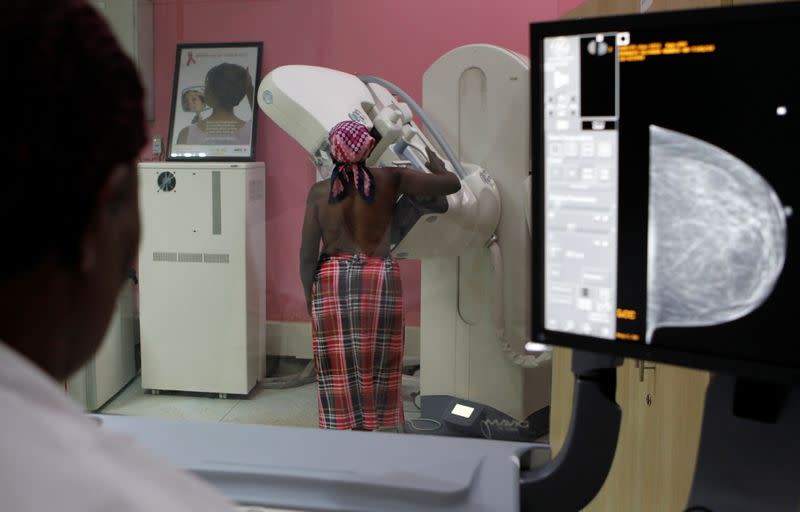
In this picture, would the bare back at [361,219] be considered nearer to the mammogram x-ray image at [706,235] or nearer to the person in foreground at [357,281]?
the person in foreground at [357,281]

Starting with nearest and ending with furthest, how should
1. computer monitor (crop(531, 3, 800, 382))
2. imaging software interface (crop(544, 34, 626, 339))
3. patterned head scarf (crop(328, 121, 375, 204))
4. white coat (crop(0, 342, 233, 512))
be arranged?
1. white coat (crop(0, 342, 233, 512))
2. computer monitor (crop(531, 3, 800, 382))
3. imaging software interface (crop(544, 34, 626, 339))
4. patterned head scarf (crop(328, 121, 375, 204))

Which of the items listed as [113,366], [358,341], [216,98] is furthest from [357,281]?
[113,366]

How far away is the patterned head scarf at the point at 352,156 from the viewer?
2.31 metres

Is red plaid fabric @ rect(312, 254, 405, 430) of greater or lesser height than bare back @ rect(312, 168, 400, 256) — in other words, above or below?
below

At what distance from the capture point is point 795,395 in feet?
2.32

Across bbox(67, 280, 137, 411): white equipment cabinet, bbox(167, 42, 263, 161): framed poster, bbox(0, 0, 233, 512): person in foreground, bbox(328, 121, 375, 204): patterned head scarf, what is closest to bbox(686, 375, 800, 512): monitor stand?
bbox(0, 0, 233, 512): person in foreground

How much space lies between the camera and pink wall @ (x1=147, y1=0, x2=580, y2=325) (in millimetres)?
2467

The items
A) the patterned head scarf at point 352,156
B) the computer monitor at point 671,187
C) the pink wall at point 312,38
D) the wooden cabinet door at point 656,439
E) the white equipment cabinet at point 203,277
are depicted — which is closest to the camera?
the computer monitor at point 671,187

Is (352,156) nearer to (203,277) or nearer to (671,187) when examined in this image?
(203,277)

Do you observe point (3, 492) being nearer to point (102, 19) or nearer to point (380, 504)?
point (102, 19)

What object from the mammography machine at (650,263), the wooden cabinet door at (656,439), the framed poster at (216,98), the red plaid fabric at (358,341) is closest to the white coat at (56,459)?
the mammography machine at (650,263)

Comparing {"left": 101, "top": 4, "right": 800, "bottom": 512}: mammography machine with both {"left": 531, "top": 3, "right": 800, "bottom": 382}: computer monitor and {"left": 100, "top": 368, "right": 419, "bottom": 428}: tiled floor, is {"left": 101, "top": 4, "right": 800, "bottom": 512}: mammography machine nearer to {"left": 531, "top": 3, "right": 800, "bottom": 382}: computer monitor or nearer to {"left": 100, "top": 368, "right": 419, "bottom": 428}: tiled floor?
{"left": 531, "top": 3, "right": 800, "bottom": 382}: computer monitor

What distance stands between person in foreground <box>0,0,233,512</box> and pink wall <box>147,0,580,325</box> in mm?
2156

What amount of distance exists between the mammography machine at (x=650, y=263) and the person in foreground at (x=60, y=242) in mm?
455
